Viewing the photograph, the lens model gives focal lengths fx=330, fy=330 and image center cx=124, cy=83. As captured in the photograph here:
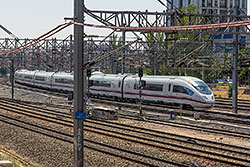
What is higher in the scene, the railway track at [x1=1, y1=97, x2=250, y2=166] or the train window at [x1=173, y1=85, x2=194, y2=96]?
the train window at [x1=173, y1=85, x2=194, y2=96]

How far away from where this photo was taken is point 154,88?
28.8m

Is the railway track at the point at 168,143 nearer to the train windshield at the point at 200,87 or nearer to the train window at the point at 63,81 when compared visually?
the train windshield at the point at 200,87

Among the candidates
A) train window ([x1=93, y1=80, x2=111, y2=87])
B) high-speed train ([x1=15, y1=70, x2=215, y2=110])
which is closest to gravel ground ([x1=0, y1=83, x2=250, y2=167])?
high-speed train ([x1=15, y1=70, x2=215, y2=110])

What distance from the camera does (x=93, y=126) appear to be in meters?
20.0

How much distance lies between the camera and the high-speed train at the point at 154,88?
83.5 feet

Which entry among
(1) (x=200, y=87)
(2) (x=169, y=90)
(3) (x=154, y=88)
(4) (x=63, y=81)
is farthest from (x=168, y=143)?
(4) (x=63, y=81)

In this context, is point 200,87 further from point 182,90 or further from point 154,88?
point 154,88

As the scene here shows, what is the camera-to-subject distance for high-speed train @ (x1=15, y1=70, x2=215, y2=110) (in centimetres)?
2544

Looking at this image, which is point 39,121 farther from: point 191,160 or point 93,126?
point 191,160

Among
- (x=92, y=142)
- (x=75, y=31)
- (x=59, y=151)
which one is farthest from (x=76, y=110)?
(x=92, y=142)

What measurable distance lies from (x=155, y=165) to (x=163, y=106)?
56.2 ft

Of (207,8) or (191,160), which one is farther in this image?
(207,8)

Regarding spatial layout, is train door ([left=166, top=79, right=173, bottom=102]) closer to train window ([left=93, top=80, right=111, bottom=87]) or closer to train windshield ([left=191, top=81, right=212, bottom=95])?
train windshield ([left=191, top=81, right=212, bottom=95])

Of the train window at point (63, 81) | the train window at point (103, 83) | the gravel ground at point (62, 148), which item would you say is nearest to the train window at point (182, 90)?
the gravel ground at point (62, 148)
